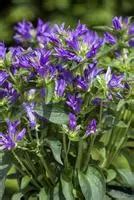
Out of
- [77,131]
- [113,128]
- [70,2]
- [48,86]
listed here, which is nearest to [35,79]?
[48,86]

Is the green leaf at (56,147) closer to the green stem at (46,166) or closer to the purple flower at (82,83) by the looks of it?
the green stem at (46,166)

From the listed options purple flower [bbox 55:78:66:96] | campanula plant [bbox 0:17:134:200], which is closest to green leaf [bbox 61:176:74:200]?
campanula plant [bbox 0:17:134:200]

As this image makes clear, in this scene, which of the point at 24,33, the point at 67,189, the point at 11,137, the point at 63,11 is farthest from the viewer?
the point at 63,11

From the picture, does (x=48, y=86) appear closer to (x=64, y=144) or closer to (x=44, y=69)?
(x=44, y=69)

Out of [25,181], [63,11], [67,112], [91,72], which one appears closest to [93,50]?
[91,72]

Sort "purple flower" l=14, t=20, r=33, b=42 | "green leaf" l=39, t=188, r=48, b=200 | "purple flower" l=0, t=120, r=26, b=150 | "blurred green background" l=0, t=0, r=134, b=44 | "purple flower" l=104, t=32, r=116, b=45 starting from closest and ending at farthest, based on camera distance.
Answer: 1. "purple flower" l=0, t=120, r=26, b=150
2. "green leaf" l=39, t=188, r=48, b=200
3. "purple flower" l=104, t=32, r=116, b=45
4. "purple flower" l=14, t=20, r=33, b=42
5. "blurred green background" l=0, t=0, r=134, b=44

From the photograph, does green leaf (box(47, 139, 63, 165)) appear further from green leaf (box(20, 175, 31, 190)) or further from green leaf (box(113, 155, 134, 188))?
green leaf (box(113, 155, 134, 188))

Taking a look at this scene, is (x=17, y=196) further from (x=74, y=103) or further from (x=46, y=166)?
(x=74, y=103)
